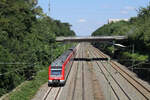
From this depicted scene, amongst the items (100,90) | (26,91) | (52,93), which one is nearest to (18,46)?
(26,91)

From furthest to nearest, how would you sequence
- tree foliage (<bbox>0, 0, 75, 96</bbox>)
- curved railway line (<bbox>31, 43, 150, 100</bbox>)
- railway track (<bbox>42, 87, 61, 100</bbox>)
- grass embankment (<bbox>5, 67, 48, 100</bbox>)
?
tree foliage (<bbox>0, 0, 75, 96</bbox>), curved railway line (<bbox>31, 43, 150, 100</bbox>), railway track (<bbox>42, 87, 61, 100</bbox>), grass embankment (<bbox>5, 67, 48, 100</bbox>)

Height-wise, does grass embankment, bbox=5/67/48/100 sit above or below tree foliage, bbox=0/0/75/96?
below

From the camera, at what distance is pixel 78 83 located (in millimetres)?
36531

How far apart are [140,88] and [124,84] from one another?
335 centimetres

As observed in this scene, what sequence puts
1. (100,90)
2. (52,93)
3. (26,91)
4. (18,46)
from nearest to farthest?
(26,91)
(52,93)
(100,90)
(18,46)

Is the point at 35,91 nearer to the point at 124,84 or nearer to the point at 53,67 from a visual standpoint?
the point at 53,67

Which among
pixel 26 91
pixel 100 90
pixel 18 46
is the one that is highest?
pixel 18 46

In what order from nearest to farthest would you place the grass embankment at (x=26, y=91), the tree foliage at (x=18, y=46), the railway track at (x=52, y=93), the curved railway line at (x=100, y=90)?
the grass embankment at (x=26, y=91)
the railway track at (x=52, y=93)
the curved railway line at (x=100, y=90)
the tree foliage at (x=18, y=46)

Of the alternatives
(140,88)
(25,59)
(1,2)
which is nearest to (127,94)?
(140,88)

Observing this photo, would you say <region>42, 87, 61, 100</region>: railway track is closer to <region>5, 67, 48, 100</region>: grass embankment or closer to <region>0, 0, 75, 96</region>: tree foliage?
<region>5, 67, 48, 100</region>: grass embankment

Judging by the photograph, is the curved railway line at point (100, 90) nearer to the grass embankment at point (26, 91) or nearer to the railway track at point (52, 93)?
the railway track at point (52, 93)

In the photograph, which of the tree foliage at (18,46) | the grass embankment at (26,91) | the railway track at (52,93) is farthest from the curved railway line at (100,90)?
the tree foliage at (18,46)

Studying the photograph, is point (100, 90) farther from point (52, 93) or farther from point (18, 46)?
point (18, 46)

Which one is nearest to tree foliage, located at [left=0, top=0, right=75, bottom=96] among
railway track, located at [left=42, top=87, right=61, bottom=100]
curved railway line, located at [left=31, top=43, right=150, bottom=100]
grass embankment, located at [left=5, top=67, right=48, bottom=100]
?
grass embankment, located at [left=5, top=67, right=48, bottom=100]
